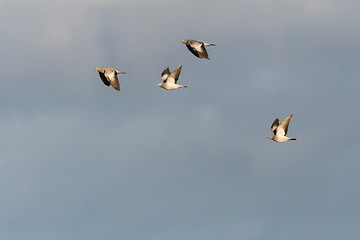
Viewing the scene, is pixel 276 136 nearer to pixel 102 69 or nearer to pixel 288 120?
pixel 288 120

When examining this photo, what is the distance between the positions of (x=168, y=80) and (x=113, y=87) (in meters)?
8.41

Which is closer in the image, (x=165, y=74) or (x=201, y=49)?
(x=201, y=49)

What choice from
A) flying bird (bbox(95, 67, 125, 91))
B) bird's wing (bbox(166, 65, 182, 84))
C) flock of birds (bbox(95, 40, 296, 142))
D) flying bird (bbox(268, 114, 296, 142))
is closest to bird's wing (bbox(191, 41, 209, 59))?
flock of birds (bbox(95, 40, 296, 142))

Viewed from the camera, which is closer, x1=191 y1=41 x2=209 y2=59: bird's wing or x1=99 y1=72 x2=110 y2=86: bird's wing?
x1=99 y1=72 x2=110 y2=86: bird's wing

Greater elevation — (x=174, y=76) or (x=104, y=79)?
(x=174, y=76)

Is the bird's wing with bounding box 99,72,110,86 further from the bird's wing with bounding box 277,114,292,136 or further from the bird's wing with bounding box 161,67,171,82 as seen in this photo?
the bird's wing with bounding box 277,114,292,136

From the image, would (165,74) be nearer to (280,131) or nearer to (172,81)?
(172,81)

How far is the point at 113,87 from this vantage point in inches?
3964

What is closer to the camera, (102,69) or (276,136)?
(102,69)

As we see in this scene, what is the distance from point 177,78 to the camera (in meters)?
104

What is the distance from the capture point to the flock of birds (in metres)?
101

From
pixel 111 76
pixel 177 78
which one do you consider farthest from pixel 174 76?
pixel 111 76

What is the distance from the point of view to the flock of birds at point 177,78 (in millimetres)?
101250

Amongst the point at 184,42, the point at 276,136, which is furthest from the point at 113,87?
the point at 276,136
